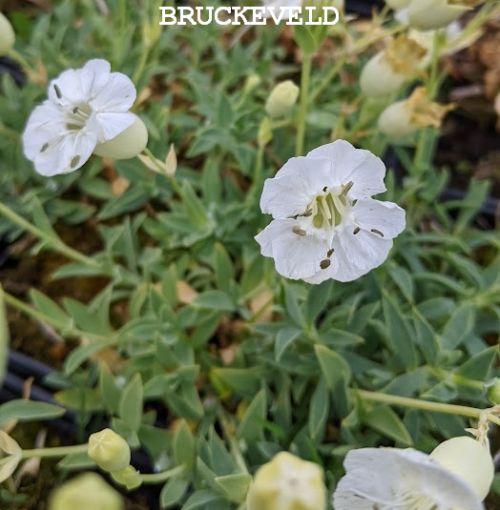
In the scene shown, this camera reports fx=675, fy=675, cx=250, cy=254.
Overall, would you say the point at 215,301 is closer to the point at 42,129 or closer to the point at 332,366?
the point at 332,366

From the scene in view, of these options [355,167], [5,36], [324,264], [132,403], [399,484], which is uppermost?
[5,36]

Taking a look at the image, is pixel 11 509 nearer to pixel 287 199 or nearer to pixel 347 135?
pixel 287 199

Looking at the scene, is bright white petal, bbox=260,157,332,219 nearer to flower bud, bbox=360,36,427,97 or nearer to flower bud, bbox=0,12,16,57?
flower bud, bbox=360,36,427,97

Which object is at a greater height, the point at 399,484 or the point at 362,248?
the point at 362,248

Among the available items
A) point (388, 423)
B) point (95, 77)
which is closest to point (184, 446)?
point (388, 423)

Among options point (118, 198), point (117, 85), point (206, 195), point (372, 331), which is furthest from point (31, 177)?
point (372, 331)

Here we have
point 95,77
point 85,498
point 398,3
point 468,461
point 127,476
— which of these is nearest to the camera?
point 85,498

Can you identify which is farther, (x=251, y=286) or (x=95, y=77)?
(x=251, y=286)
